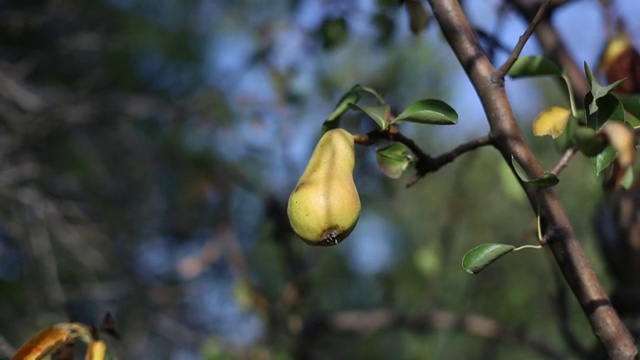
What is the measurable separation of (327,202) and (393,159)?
0.11 metres

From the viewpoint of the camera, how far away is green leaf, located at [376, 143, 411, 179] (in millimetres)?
805

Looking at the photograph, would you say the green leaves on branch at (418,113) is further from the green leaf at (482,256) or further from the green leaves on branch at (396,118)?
the green leaf at (482,256)

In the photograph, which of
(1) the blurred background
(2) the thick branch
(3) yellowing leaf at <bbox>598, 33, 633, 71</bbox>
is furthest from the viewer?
(1) the blurred background

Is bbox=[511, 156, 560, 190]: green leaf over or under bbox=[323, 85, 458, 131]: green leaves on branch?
under

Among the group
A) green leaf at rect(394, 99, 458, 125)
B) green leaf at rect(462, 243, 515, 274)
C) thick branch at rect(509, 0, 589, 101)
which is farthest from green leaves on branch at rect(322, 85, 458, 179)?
thick branch at rect(509, 0, 589, 101)

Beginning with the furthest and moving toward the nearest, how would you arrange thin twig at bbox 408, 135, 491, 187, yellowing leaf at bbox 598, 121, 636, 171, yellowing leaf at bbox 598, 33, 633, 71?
yellowing leaf at bbox 598, 33, 633, 71
thin twig at bbox 408, 135, 491, 187
yellowing leaf at bbox 598, 121, 636, 171

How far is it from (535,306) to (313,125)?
1033 mm

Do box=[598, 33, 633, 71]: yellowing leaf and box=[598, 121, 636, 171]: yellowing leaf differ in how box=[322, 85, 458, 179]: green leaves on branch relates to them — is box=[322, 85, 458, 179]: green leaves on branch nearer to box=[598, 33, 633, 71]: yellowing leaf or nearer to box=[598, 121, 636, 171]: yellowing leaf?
box=[598, 121, 636, 171]: yellowing leaf

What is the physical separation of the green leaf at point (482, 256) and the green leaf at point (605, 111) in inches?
4.7

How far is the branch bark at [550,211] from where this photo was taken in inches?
27.7

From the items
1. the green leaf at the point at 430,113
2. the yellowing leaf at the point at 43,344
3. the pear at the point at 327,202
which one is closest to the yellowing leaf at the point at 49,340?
the yellowing leaf at the point at 43,344

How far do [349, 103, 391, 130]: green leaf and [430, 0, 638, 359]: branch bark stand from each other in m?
0.08

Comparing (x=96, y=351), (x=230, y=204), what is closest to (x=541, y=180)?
(x=96, y=351)

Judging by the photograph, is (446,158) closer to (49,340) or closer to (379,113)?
(379,113)
